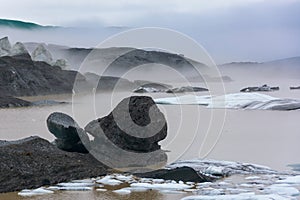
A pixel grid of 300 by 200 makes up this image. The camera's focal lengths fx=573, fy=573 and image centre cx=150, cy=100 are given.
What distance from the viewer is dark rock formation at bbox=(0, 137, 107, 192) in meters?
8.82

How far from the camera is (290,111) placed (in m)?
25.4

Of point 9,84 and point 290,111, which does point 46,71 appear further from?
point 290,111

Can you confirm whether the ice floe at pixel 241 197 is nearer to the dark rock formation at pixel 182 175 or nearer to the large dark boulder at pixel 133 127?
the dark rock formation at pixel 182 175

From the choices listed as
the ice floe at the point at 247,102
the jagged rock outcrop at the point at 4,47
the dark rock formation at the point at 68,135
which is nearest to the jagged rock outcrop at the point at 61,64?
the jagged rock outcrop at the point at 4,47

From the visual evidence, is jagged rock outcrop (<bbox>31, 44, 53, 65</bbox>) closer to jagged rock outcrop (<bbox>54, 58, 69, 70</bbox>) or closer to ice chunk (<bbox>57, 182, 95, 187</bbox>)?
jagged rock outcrop (<bbox>54, 58, 69, 70</bbox>)

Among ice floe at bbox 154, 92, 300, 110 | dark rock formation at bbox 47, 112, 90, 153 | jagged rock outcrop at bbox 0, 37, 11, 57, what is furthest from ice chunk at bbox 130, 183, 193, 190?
jagged rock outcrop at bbox 0, 37, 11, 57

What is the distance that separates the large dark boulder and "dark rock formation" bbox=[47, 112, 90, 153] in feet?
1.46

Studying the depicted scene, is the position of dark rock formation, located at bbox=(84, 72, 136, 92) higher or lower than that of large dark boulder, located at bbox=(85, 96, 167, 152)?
higher

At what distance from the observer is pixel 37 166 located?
9.25 meters

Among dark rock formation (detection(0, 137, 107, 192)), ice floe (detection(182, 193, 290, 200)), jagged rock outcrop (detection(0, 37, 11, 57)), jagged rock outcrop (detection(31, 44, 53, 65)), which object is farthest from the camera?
jagged rock outcrop (detection(31, 44, 53, 65))

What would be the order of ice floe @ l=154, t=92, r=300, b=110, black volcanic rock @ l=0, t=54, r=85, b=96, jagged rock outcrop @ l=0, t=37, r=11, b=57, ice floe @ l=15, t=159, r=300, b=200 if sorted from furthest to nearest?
jagged rock outcrop @ l=0, t=37, r=11, b=57, black volcanic rock @ l=0, t=54, r=85, b=96, ice floe @ l=154, t=92, r=300, b=110, ice floe @ l=15, t=159, r=300, b=200

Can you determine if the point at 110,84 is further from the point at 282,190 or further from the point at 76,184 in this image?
the point at 282,190

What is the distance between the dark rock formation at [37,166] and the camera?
28.9 feet

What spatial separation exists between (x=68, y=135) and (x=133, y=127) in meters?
1.30
